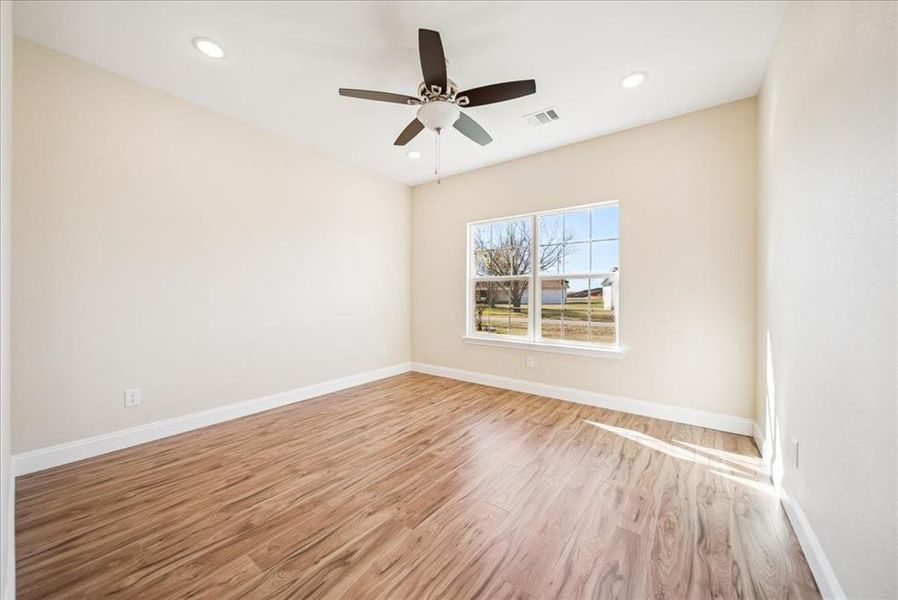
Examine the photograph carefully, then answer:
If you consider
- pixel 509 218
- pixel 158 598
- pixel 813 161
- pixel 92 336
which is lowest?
pixel 158 598

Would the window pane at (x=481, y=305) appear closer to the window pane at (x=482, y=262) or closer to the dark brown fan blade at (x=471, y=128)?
the window pane at (x=482, y=262)

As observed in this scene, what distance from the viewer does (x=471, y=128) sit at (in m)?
2.60

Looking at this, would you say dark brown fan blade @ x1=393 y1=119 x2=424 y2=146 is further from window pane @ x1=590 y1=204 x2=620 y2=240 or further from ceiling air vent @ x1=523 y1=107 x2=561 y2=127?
window pane @ x1=590 y1=204 x2=620 y2=240

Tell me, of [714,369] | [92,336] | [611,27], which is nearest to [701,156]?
[611,27]

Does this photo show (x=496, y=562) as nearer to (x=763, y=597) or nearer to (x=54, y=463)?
(x=763, y=597)

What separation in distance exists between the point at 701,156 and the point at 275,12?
11.3ft

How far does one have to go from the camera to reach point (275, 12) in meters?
1.95

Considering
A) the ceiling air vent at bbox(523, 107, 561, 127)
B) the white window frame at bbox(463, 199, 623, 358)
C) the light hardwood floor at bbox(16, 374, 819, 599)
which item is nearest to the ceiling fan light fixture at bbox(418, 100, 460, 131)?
the ceiling air vent at bbox(523, 107, 561, 127)

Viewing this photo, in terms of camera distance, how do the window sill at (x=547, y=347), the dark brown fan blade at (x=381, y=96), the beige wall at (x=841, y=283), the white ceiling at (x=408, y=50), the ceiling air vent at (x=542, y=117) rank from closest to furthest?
the beige wall at (x=841, y=283) → the white ceiling at (x=408, y=50) → the dark brown fan blade at (x=381, y=96) → the ceiling air vent at (x=542, y=117) → the window sill at (x=547, y=347)

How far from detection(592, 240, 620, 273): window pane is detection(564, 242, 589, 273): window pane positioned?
0.08 m

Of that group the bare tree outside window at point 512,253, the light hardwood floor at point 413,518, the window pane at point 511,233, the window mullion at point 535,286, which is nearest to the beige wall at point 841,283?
the light hardwood floor at point 413,518

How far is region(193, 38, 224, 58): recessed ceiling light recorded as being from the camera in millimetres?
2174

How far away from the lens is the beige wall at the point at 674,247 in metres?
2.79

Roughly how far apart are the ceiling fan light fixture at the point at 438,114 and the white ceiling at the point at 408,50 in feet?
1.30
